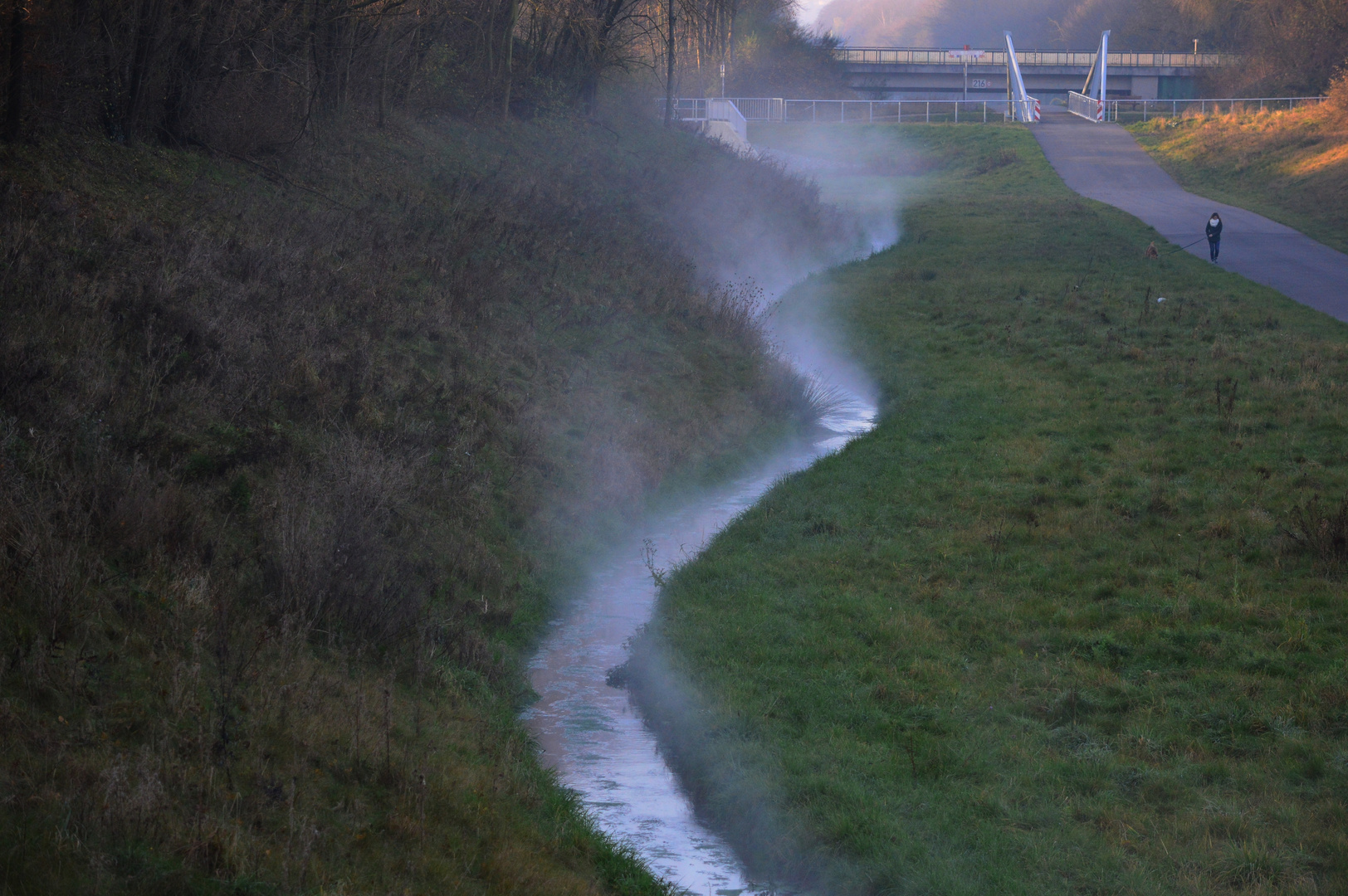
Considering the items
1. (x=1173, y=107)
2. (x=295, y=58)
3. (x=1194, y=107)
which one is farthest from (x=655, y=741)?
(x=1173, y=107)

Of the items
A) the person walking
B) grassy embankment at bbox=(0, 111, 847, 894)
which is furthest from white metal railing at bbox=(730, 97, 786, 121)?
grassy embankment at bbox=(0, 111, 847, 894)

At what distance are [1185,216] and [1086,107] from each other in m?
36.6

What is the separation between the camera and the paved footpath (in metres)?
27.0

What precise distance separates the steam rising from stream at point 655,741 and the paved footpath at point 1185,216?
58.9ft

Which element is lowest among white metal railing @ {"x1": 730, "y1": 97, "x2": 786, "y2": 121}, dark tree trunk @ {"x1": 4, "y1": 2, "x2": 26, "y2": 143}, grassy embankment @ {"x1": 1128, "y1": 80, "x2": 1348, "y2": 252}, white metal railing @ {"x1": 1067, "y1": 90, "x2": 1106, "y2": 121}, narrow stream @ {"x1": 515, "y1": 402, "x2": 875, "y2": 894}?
narrow stream @ {"x1": 515, "y1": 402, "x2": 875, "y2": 894}

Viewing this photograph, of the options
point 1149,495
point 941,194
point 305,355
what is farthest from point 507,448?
point 941,194

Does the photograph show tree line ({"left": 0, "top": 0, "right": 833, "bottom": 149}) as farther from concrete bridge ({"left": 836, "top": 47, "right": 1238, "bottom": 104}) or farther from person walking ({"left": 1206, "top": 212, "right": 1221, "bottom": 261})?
concrete bridge ({"left": 836, "top": 47, "right": 1238, "bottom": 104})

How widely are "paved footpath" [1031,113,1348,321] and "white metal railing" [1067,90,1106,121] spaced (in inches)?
117

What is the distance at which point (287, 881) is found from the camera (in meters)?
4.67

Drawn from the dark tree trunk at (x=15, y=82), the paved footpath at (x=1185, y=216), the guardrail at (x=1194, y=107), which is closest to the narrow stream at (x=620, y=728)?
the dark tree trunk at (x=15, y=82)

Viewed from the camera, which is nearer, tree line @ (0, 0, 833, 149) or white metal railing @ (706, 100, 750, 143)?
tree line @ (0, 0, 833, 149)

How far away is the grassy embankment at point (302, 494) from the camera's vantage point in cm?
529

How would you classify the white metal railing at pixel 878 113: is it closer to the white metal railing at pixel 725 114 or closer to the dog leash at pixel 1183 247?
the white metal railing at pixel 725 114

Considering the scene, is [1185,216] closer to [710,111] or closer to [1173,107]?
[710,111]
